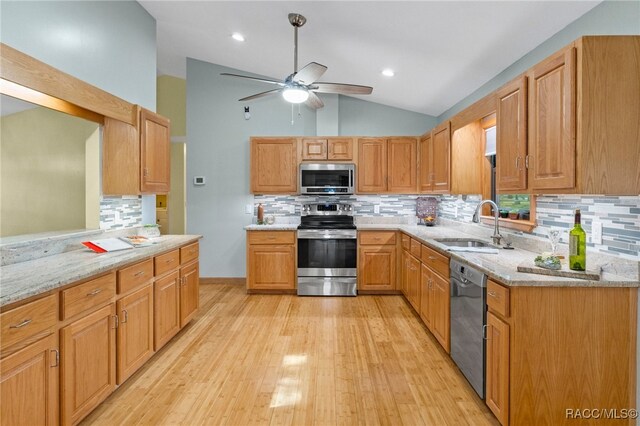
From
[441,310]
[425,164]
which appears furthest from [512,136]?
[425,164]

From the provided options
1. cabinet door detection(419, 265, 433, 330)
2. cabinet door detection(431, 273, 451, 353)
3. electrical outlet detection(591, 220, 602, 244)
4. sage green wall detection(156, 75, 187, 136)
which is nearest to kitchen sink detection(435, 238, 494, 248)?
cabinet door detection(419, 265, 433, 330)

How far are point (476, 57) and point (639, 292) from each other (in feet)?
7.41

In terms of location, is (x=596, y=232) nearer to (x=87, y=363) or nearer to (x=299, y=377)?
(x=299, y=377)

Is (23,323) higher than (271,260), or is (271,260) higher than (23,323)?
(23,323)

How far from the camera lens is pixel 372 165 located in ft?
15.4

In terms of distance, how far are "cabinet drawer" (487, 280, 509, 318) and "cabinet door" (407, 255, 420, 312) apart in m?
1.54

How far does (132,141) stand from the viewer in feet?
9.80

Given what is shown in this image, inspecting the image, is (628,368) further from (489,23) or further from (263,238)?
(263,238)

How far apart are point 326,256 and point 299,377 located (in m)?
2.10

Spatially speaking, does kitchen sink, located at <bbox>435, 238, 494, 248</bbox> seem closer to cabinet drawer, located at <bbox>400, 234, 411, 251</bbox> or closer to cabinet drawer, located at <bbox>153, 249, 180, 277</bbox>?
cabinet drawer, located at <bbox>400, 234, 411, 251</bbox>

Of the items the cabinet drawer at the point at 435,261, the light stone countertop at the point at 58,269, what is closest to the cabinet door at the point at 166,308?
the light stone countertop at the point at 58,269

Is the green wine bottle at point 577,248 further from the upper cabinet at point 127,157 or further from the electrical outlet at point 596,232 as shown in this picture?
the upper cabinet at point 127,157

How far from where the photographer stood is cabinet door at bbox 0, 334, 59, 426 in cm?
136

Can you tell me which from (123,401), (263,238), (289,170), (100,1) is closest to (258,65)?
(289,170)
